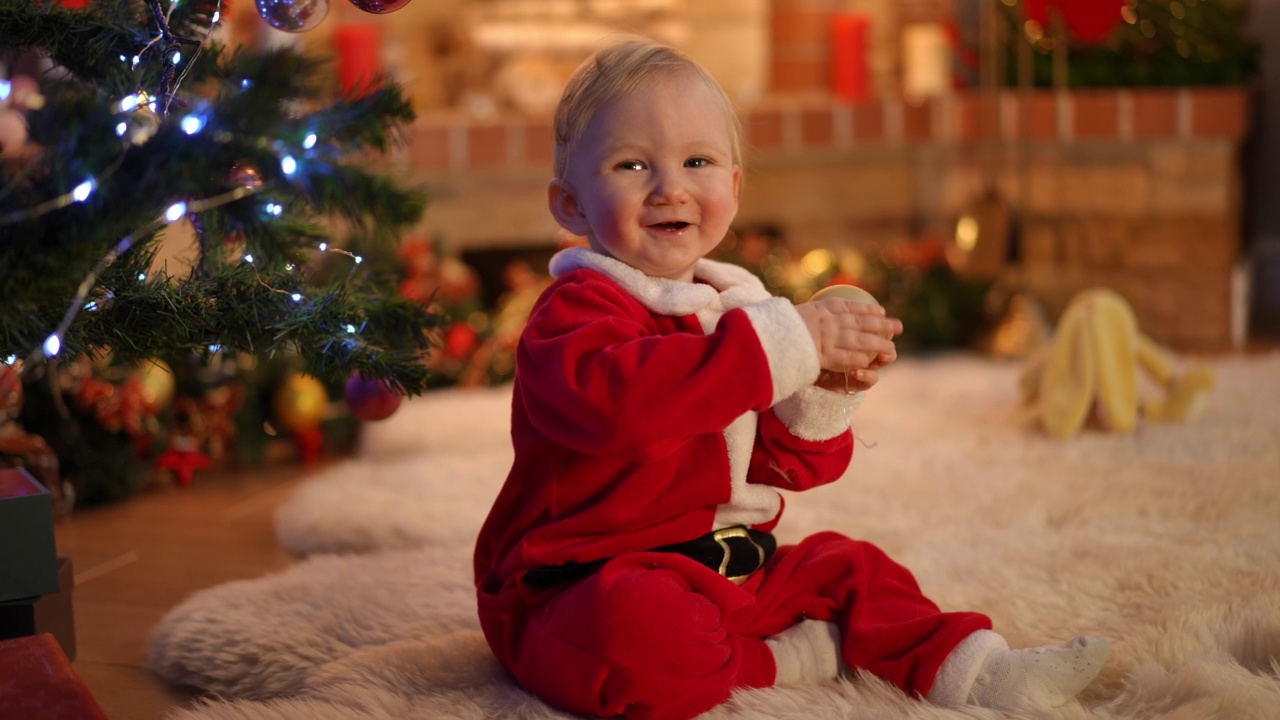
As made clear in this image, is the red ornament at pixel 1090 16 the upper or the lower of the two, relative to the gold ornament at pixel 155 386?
upper

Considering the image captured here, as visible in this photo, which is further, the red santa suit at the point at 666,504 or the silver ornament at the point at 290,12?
the silver ornament at the point at 290,12

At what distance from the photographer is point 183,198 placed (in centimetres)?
108

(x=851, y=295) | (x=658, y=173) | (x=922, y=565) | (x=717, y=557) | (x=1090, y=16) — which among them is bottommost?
(x=922, y=565)

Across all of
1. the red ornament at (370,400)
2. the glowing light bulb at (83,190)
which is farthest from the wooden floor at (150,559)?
the glowing light bulb at (83,190)

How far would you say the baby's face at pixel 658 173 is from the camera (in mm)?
1033

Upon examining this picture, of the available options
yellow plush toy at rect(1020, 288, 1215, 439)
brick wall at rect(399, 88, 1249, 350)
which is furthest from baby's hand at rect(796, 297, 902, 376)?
brick wall at rect(399, 88, 1249, 350)

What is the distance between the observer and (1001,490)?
169cm

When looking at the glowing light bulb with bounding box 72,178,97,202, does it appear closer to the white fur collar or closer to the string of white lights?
the string of white lights

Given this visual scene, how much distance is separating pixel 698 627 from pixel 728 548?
102 mm

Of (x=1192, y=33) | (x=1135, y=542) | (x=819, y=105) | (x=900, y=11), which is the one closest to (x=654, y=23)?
(x=819, y=105)

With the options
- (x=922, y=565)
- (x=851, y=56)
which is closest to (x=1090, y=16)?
(x=851, y=56)

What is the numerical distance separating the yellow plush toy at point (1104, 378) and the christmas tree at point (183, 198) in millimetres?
1063

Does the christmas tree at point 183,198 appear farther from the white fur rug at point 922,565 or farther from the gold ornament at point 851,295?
the gold ornament at point 851,295

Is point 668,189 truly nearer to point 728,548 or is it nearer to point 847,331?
point 847,331
